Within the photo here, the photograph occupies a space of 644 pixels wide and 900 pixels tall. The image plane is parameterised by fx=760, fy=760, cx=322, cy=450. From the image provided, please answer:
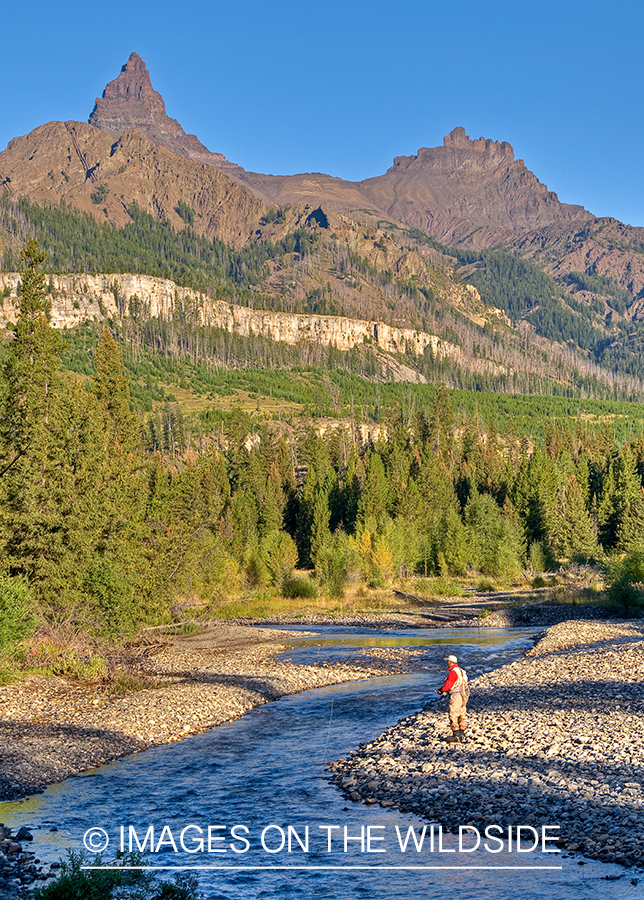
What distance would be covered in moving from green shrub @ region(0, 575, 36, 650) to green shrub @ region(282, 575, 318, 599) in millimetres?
51680

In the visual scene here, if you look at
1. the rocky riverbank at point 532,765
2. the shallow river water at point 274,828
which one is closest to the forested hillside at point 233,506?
the shallow river water at point 274,828

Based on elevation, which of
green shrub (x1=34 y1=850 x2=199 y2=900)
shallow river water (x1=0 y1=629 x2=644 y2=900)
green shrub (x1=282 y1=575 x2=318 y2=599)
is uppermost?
green shrub (x1=34 y1=850 x2=199 y2=900)

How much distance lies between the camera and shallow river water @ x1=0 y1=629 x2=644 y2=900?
41.9 feet

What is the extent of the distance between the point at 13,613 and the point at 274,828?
1788cm

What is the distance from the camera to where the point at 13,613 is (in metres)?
29.9

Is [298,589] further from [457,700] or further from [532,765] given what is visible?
[532,765]

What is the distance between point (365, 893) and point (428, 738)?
9613 millimetres

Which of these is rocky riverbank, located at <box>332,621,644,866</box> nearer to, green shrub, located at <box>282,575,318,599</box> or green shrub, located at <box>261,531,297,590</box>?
green shrub, located at <box>282,575,318,599</box>

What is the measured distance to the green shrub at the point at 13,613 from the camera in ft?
96.6

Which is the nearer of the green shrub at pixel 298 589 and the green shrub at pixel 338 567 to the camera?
the green shrub at pixel 298 589

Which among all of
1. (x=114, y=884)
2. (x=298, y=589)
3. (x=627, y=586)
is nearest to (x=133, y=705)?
(x=114, y=884)

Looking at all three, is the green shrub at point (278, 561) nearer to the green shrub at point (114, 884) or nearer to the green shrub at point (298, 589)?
the green shrub at point (298, 589)

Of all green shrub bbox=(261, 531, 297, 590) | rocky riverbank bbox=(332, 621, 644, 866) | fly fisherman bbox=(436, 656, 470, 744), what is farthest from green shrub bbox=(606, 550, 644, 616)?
fly fisherman bbox=(436, 656, 470, 744)

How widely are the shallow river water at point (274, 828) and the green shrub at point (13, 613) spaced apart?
391 inches
